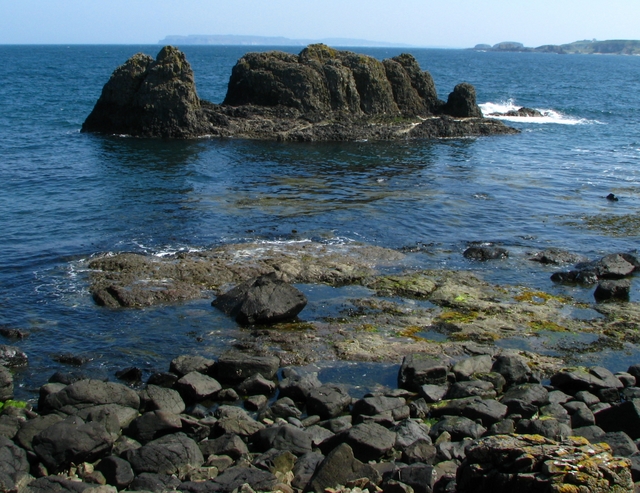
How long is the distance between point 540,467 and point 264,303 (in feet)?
36.1

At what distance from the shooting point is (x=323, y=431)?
1395cm

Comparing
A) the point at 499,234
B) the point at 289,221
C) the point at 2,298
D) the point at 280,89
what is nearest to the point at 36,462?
the point at 2,298

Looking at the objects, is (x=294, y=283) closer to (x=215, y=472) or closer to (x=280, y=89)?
(x=215, y=472)

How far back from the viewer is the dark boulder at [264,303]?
19812 millimetres

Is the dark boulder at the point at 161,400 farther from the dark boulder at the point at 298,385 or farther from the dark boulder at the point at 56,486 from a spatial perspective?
the dark boulder at the point at 56,486

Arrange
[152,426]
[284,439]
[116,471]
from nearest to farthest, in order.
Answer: [116,471]
[284,439]
[152,426]

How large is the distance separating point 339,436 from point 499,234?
18911 mm

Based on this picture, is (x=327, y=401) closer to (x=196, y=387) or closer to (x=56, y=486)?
(x=196, y=387)

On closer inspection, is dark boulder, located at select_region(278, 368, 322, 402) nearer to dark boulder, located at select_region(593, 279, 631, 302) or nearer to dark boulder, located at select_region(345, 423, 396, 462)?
dark boulder, located at select_region(345, 423, 396, 462)

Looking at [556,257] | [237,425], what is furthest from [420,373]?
[556,257]

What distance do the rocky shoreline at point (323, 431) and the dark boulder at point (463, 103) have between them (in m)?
49.5

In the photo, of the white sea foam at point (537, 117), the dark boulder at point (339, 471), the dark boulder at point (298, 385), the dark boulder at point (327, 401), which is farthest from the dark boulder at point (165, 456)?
the white sea foam at point (537, 117)

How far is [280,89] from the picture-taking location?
190 feet

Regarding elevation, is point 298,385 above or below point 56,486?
below
